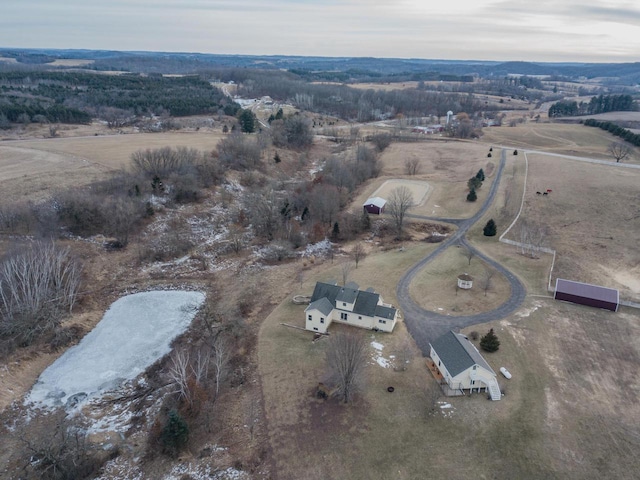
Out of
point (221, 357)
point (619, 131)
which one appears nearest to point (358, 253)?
point (221, 357)

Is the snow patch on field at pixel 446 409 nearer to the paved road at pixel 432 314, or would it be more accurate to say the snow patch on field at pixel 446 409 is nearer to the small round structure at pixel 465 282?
the paved road at pixel 432 314

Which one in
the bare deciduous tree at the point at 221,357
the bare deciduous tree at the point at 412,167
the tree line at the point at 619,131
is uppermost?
the tree line at the point at 619,131

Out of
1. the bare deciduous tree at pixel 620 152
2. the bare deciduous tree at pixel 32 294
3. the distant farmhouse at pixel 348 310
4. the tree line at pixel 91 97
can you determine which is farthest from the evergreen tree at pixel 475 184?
the tree line at pixel 91 97

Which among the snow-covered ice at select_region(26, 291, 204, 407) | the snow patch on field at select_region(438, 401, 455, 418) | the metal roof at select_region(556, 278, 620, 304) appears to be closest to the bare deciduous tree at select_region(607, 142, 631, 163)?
the metal roof at select_region(556, 278, 620, 304)

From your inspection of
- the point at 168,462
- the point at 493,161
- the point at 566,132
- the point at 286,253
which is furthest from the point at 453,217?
the point at 566,132

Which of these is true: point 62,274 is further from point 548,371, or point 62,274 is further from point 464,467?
point 548,371
